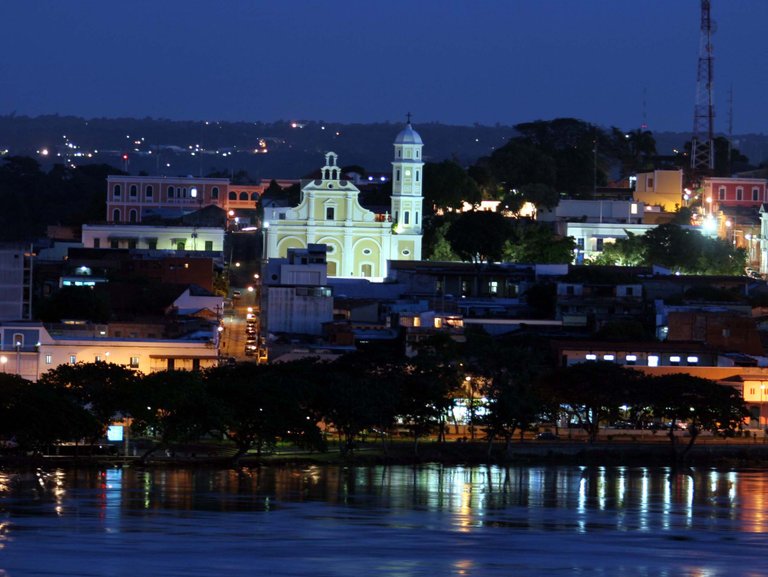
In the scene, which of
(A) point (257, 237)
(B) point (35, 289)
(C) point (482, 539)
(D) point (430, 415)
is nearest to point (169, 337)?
(D) point (430, 415)

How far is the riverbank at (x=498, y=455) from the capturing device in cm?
4275

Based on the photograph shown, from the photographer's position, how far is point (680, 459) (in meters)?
46.0

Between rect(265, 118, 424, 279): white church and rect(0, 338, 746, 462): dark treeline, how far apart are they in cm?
2346

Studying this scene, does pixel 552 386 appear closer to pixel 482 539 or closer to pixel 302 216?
pixel 482 539

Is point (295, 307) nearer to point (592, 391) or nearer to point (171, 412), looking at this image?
point (592, 391)

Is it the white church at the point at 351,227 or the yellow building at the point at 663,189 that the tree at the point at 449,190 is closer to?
the white church at the point at 351,227

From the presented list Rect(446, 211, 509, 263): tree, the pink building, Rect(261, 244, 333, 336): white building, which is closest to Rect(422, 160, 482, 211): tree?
Rect(446, 211, 509, 263): tree

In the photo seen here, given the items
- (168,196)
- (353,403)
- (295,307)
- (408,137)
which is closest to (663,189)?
(408,137)

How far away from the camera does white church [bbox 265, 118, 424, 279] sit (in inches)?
2950

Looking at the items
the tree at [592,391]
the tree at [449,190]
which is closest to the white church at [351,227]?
the tree at [449,190]

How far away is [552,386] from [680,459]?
3546 millimetres

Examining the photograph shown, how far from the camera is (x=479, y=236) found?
2832 inches

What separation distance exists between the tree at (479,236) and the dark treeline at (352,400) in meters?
20.2

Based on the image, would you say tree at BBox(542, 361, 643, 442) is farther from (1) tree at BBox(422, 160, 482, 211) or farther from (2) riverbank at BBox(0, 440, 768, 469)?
(1) tree at BBox(422, 160, 482, 211)
